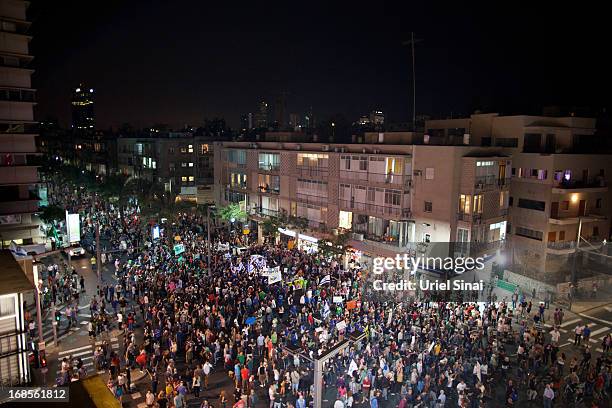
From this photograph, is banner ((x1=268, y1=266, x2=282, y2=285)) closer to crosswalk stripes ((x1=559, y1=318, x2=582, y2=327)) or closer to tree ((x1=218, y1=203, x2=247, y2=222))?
crosswalk stripes ((x1=559, y1=318, x2=582, y2=327))

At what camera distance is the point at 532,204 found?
36281 millimetres

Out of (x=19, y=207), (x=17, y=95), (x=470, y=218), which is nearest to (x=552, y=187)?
(x=470, y=218)

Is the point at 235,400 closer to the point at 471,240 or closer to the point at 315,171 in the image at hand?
the point at 471,240

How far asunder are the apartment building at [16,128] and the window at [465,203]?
116 feet

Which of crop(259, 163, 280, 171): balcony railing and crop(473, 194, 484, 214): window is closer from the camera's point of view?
crop(473, 194, 484, 214): window

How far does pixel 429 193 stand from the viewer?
34.3 meters

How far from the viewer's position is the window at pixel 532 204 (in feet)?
117

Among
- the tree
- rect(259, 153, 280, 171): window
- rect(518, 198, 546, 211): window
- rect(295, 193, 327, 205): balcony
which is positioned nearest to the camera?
rect(518, 198, 546, 211): window

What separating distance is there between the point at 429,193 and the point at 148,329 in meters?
23.0

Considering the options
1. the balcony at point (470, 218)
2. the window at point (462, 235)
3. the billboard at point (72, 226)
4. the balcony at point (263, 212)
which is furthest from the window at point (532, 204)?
the billboard at point (72, 226)

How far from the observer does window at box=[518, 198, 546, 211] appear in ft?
117

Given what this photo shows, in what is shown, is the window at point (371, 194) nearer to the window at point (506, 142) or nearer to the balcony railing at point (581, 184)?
the window at point (506, 142)

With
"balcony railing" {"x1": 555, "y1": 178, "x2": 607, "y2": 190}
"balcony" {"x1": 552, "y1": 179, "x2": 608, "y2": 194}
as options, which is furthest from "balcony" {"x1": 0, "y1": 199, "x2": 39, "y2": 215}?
"balcony railing" {"x1": 555, "y1": 178, "x2": 607, "y2": 190}

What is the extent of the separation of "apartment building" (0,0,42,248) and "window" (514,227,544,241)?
4200cm
